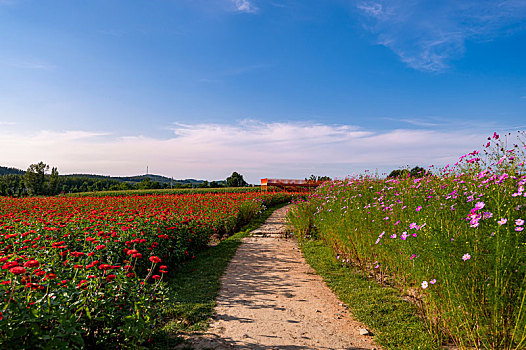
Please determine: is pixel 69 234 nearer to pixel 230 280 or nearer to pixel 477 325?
pixel 230 280

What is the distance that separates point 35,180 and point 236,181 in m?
24.8

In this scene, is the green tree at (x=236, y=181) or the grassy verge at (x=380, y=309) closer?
the grassy verge at (x=380, y=309)

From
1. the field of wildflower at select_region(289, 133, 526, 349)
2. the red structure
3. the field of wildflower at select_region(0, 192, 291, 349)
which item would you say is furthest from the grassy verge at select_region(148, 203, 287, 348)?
the red structure

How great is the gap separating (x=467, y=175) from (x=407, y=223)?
1.17 meters

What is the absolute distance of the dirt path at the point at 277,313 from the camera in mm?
3193

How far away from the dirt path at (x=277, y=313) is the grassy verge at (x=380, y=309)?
0.14 meters

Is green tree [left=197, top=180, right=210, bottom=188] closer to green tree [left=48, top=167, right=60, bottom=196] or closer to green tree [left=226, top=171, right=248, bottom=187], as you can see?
green tree [left=226, top=171, right=248, bottom=187]

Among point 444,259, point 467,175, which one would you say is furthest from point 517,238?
point 467,175

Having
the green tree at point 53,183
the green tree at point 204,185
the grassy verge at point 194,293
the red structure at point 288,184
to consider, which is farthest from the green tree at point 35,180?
the grassy verge at point 194,293

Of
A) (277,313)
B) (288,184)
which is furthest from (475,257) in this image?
(288,184)

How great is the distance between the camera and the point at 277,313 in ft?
13.0

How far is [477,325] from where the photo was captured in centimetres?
275

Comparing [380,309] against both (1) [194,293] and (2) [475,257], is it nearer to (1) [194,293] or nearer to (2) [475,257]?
(2) [475,257]

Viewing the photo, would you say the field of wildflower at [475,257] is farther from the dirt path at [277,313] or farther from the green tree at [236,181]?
the green tree at [236,181]
